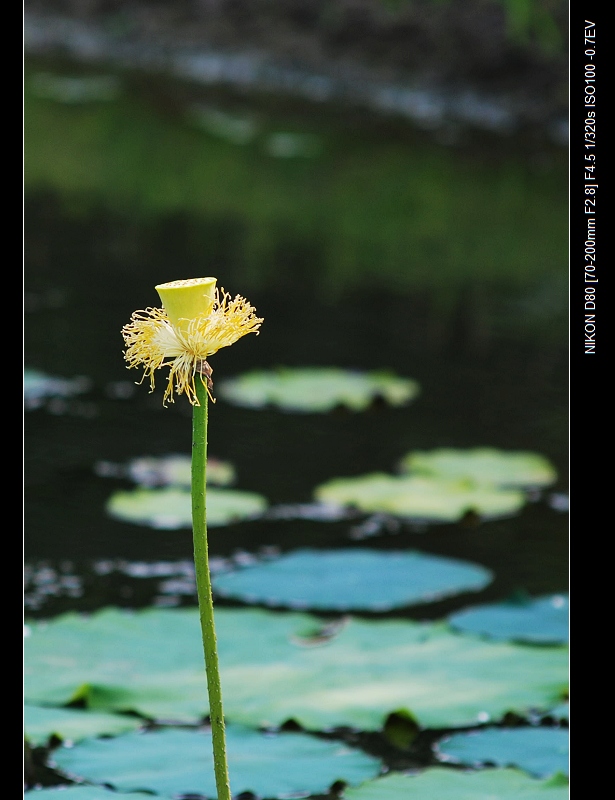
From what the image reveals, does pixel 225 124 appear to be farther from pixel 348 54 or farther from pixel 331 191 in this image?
pixel 348 54

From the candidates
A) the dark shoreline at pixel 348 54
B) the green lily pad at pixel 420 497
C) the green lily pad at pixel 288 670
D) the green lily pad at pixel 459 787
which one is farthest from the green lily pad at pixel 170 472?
the dark shoreline at pixel 348 54

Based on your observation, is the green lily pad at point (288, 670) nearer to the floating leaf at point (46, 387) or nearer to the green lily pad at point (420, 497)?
the green lily pad at point (420, 497)

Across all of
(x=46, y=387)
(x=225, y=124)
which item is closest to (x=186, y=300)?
(x=46, y=387)

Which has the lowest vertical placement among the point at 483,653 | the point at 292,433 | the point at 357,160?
the point at 483,653

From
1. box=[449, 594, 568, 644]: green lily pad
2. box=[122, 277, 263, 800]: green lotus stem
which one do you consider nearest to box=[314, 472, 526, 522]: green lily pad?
box=[449, 594, 568, 644]: green lily pad

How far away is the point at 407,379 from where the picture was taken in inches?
128

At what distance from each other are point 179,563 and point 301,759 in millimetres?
711

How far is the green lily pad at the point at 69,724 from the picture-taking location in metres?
1.28

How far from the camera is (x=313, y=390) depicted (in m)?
2.96

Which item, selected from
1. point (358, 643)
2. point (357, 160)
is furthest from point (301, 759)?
point (357, 160)

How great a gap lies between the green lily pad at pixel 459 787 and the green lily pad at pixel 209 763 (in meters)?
0.06
